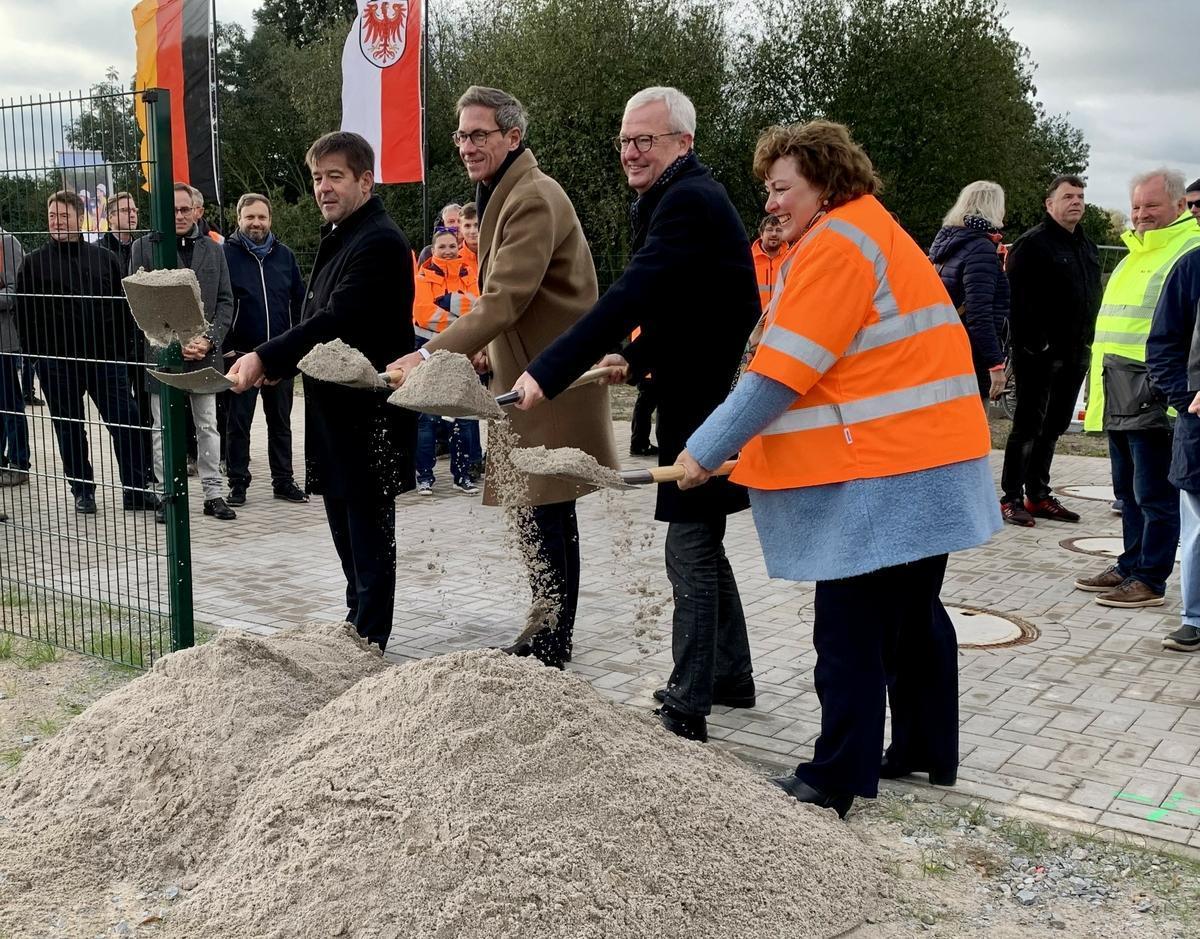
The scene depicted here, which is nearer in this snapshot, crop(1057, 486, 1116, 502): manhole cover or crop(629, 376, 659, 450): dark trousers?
crop(1057, 486, 1116, 502): manhole cover

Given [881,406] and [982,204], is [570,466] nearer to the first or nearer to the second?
[881,406]

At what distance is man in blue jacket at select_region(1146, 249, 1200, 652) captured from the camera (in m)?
5.38

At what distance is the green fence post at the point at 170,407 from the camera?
462cm

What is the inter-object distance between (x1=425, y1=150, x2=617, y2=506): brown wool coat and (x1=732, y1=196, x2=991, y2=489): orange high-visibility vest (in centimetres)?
Answer: 144

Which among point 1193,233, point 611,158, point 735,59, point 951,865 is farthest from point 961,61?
point 951,865

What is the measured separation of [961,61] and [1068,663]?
1023 inches

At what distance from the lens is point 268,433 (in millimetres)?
9523

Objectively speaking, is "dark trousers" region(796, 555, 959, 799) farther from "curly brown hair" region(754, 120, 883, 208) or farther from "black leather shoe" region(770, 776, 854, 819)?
"curly brown hair" region(754, 120, 883, 208)

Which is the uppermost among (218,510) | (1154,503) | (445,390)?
(445,390)

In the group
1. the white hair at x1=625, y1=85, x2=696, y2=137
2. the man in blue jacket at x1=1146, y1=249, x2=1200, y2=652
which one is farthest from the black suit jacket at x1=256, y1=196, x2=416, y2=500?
the man in blue jacket at x1=1146, y1=249, x2=1200, y2=652

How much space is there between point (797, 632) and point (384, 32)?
8.29 meters

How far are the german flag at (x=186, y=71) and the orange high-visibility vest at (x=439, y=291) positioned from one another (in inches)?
126

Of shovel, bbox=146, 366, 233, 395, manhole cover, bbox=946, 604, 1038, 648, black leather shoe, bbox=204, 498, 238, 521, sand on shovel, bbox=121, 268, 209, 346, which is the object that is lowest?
manhole cover, bbox=946, 604, 1038, 648

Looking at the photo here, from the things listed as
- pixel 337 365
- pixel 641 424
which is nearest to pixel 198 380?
pixel 337 365
